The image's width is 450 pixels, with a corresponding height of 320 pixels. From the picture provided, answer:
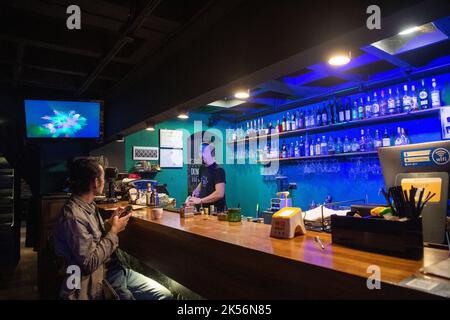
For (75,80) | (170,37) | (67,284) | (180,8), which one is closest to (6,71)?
(75,80)

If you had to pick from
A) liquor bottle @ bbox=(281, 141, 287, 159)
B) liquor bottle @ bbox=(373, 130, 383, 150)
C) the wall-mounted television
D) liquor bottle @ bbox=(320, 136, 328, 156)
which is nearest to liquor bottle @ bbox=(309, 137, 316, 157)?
liquor bottle @ bbox=(320, 136, 328, 156)

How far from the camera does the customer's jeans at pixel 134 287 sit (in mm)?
2006

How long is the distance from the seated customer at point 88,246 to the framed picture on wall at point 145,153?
3957mm

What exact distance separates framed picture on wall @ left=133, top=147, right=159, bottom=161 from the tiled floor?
2.49 m

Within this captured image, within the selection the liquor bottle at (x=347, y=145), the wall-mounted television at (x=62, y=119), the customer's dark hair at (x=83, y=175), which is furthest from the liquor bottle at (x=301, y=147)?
the customer's dark hair at (x=83, y=175)

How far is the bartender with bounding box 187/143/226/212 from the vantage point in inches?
147

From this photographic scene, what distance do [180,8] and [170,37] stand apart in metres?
0.45

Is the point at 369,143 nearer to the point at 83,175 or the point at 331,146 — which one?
the point at 331,146

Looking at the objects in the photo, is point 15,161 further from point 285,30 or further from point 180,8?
point 285,30

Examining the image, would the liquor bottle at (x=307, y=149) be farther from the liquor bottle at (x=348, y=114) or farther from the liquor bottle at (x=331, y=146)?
the liquor bottle at (x=348, y=114)

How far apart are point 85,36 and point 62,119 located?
190cm

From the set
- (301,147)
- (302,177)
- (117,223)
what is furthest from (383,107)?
(117,223)

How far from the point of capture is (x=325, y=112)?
4895 mm

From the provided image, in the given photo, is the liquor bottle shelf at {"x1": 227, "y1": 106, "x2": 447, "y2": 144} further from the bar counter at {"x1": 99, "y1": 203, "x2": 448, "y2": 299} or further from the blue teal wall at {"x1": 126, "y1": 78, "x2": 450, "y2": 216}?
the bar counter at {"x1": 99, "y1": 203, "x2": 448, "y2": 299}
